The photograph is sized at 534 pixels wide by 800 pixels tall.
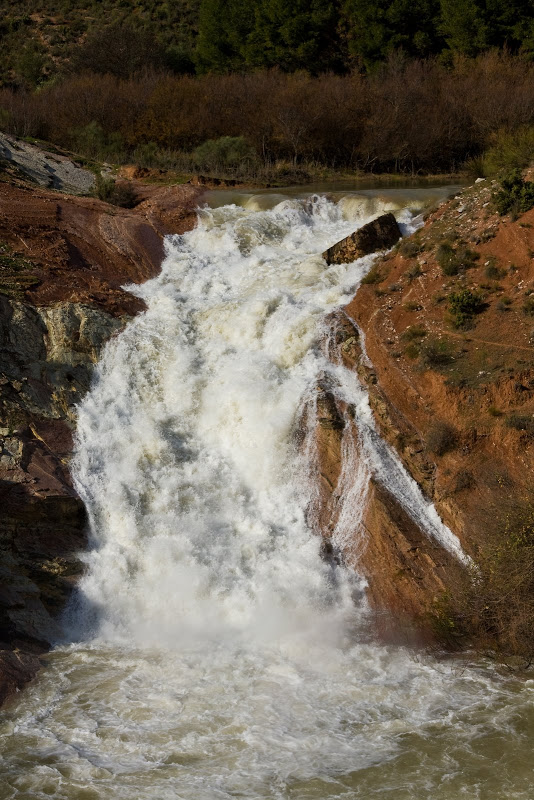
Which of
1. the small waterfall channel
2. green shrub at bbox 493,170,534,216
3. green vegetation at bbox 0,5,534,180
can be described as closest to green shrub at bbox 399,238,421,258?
the small waterfall channel

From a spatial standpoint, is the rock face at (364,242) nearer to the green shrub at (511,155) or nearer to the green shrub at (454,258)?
the green shrub at (454,258)

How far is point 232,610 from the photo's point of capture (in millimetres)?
14492

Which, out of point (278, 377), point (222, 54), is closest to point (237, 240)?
point (278, 377)

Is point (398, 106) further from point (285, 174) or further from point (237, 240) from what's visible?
point (237, 240)

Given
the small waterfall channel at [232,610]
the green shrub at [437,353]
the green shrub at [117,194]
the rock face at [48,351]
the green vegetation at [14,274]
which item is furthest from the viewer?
the green shrub at [117,194]

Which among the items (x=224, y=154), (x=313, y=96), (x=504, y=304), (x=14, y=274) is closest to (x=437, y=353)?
(x=504, y=304)

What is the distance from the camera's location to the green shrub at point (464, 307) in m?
18.1

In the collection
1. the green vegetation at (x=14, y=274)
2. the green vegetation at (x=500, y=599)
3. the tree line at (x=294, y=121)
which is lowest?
the green vegetation at (x=500, y=599)

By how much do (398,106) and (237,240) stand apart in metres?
18.2

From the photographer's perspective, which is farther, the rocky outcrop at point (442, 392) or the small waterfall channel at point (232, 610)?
the rocky outcrop at point (442, 392)

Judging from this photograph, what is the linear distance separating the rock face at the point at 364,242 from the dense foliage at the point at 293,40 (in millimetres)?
28475

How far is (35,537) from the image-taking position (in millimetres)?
15148

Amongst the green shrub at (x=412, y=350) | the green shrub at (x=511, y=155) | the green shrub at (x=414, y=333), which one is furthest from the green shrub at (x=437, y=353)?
the green shrub at (x=511, y=155)

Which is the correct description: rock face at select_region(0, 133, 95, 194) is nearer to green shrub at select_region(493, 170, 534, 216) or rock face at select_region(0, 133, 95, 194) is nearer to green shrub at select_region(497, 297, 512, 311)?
green shrub at select_region(493, 170, 534, 216)
